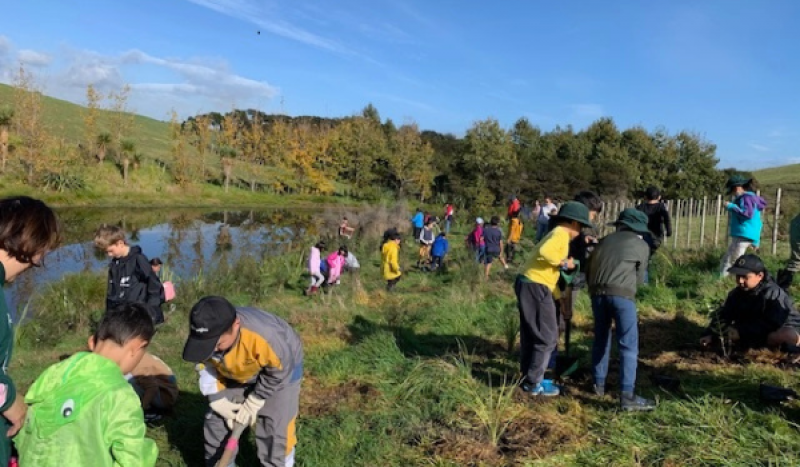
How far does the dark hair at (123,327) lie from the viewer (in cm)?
243

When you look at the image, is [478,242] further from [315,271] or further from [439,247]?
[315,271]

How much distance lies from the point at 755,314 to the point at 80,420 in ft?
18.7

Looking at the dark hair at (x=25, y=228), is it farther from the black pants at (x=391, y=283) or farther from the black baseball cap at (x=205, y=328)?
the black pants at (x=391, y=283)

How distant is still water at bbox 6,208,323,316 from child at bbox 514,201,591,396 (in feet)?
30.1

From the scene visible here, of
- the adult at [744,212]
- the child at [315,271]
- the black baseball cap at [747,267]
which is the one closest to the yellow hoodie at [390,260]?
the child at [315,271]

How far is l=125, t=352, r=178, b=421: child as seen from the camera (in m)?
4.54

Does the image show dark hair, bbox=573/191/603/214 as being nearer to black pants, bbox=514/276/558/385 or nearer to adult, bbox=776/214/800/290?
black pants, bbox=514/276/558/385

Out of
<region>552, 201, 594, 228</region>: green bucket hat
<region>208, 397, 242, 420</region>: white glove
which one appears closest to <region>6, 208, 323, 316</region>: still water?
<region>208, 397, 242, 420</region>: white glove

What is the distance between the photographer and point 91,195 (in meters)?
32.7

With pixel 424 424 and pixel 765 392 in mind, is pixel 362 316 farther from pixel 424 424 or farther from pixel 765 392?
pixel 765 392

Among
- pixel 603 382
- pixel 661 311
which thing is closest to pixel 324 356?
pixel 603 382

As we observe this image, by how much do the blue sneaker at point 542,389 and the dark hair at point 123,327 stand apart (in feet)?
10.5

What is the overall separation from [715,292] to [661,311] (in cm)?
85

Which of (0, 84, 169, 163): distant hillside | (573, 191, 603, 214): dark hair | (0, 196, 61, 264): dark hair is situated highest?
(0, 84, 169, 163): distant hillside
